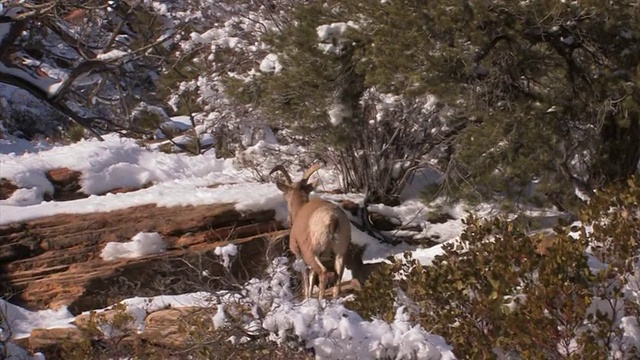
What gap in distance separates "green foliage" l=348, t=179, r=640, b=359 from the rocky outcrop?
5.22m

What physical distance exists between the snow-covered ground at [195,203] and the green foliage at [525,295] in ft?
1.02

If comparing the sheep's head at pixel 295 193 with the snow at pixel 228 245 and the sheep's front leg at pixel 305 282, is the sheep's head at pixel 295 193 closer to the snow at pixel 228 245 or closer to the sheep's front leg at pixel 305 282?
the snow at pixel 228 245

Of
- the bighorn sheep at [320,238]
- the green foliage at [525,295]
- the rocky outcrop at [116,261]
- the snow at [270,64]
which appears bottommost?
the rocky outcrop at [116,261]

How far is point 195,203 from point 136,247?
111 centimetres

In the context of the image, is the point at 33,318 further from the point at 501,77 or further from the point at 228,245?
the point at 501,77

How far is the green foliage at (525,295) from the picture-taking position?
176 inches

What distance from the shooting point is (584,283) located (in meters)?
4.82

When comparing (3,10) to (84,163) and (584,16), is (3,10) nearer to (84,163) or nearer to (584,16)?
(584,16)

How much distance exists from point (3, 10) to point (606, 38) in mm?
5898

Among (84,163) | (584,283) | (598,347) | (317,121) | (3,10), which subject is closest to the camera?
(598,347)

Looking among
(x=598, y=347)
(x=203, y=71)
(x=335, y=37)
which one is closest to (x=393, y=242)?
(x=335, y=37)

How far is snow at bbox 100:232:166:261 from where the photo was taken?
11.3 m

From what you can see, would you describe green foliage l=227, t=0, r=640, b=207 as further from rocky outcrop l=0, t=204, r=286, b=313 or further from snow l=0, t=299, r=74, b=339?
snow l=0, t=299, r=74, b=339

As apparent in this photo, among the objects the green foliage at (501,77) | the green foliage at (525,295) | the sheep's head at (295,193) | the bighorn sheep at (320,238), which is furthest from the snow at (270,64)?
the green foliage at (525,295)
